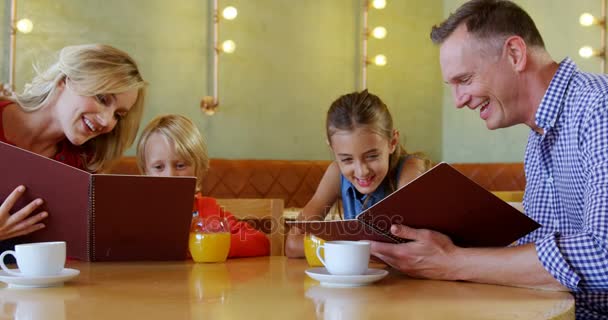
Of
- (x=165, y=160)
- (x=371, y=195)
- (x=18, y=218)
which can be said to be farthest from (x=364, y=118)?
(x=18, y=218)

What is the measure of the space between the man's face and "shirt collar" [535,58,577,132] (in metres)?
0.12

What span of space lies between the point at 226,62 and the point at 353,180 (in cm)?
264

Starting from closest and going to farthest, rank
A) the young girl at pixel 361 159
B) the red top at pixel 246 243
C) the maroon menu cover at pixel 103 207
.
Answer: the maroon menu cover at pixel 103 207, the red top at pixel 246 243, the young girl at pixel 361 159

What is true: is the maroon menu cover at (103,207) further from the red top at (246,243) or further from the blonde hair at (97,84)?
the blonde hair at (97,84)

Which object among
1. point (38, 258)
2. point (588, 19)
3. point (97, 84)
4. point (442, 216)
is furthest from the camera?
point (588, 19)

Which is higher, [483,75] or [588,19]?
[588,19]

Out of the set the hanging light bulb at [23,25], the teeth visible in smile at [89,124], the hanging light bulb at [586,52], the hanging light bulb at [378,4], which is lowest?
the teeth visible in smile at [89,124]

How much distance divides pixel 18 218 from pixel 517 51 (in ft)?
3.92

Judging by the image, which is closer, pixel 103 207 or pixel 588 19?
pixel 103 207

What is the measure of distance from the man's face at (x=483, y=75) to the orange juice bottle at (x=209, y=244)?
0.69 meters

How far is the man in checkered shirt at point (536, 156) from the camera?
125 centimetres

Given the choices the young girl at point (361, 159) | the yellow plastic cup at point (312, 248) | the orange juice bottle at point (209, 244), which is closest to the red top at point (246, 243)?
the orange juice bottle at point (209, 244)

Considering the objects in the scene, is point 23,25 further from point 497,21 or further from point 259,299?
point 259,299

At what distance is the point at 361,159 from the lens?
2.15m
